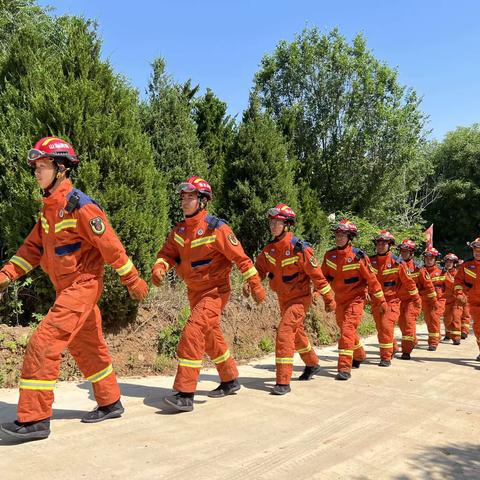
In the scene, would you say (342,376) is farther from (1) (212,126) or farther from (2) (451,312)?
(1) (212,126)

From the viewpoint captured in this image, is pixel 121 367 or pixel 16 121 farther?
pixel 16 121

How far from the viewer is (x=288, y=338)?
6.31 m

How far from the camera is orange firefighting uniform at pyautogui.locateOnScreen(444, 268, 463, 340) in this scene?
39.2 feet

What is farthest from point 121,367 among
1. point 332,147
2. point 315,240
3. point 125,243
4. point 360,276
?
point 332,147

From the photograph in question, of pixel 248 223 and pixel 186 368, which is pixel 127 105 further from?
pixel 248 223

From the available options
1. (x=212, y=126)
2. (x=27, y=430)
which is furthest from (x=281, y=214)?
(x=212, y=126)

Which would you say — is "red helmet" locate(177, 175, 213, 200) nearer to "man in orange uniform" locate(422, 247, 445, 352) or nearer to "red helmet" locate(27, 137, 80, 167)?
"red helmet" locate(27, 137, 80, 167)

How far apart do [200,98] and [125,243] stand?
11.5m

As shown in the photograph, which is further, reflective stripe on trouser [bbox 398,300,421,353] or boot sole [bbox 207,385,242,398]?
reflective stripe on trouser [bbox 398,300,421,353]

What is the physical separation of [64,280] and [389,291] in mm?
6311

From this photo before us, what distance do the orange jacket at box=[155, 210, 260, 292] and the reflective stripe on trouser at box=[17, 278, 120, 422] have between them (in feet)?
4.13

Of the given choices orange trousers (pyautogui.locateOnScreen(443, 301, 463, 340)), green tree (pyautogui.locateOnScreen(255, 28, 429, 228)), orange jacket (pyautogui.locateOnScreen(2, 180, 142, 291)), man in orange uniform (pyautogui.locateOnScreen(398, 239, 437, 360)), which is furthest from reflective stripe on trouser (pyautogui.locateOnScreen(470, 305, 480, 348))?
Answer: green tree (pyautogui.locateOnScreen(255, 28, 429, 228))

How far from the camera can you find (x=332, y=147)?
73.0 ft

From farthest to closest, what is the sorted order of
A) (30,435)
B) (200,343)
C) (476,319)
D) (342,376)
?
(476,319) < (342,376) < (200,343) < (30,435)
